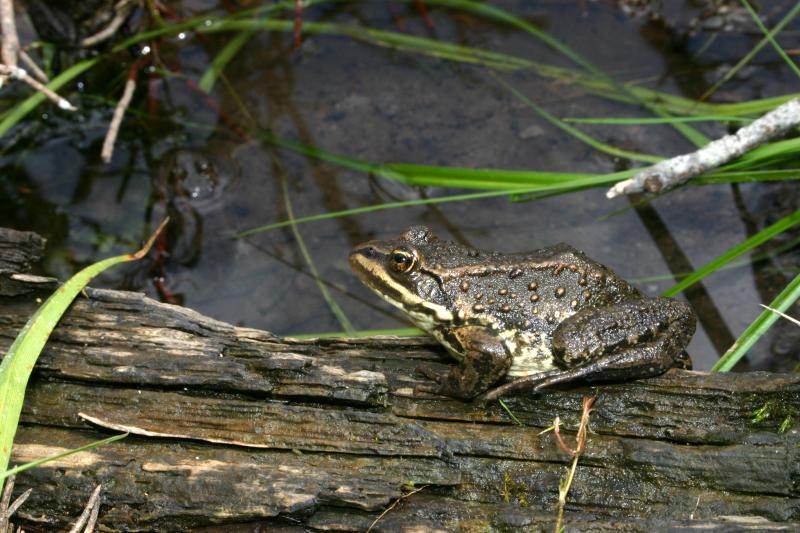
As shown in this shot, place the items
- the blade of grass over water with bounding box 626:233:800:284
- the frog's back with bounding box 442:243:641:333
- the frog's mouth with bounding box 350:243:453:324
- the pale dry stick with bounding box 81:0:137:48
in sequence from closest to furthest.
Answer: the frog's back with bounding box 442:243:641:333 → the frog's mouth with bounding box 350:243:453:324 → the blade of grass over water with bounding box 626:233:800:284 → the pale dry stick with bounding box 81:0:137:48

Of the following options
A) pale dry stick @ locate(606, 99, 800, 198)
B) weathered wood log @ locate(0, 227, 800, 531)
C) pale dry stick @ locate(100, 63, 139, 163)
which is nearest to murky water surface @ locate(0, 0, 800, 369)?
pale dry stick @ locate(100, 63, 139, 163)

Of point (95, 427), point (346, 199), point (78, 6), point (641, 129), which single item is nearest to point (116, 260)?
point (95, 427)

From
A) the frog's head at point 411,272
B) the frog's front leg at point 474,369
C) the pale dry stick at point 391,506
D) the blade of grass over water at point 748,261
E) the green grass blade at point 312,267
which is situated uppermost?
the green grass blade at point 312,267

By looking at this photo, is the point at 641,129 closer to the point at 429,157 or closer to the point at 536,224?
the point at 536,224

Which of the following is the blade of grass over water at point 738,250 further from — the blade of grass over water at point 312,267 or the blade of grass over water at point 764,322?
the blade of grass over water at point 312,267

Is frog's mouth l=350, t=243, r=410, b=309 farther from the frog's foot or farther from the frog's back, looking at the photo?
the frog's foot

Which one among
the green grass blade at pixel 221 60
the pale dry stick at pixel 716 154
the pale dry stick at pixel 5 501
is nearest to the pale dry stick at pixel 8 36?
the green grass blade at pixel 221 60
